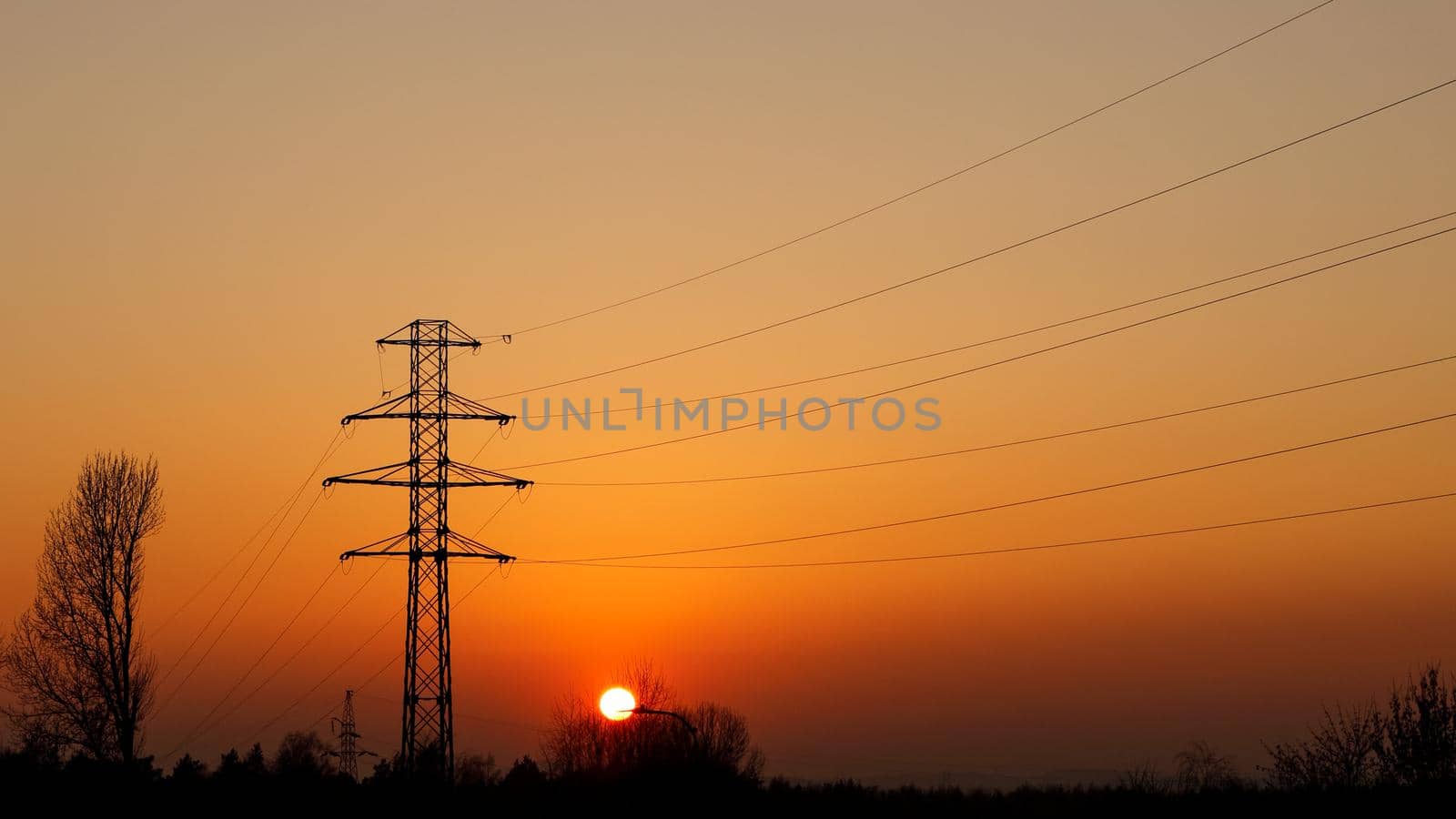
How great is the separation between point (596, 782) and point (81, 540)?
28112mm

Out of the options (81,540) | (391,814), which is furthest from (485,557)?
(81,540)

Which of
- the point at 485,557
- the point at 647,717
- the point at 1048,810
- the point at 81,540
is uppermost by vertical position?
the point at 81,540

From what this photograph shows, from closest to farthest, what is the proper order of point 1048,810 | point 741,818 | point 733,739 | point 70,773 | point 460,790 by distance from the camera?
1. point 1048,810
2. point 741,818
3. point 460,790
4. point 70,773
5. point 733,739

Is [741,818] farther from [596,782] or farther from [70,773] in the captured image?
[70,773]

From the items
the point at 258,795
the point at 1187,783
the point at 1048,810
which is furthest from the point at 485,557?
the point at 1187,783

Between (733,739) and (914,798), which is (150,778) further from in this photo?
(914,798)

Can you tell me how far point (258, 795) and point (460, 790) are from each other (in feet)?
26.4

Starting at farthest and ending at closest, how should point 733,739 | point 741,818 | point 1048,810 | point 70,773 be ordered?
point 733,739, point 70,773, point 741,818, point 1048,810

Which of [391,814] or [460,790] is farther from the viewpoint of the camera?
[460,790]

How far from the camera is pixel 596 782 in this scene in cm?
5369

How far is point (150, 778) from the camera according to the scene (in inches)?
2324

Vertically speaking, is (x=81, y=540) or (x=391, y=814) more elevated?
(x=81, y=540)

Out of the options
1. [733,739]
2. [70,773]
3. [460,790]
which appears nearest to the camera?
[460,790]

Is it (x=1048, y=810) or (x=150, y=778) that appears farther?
(x=150, y=778)
